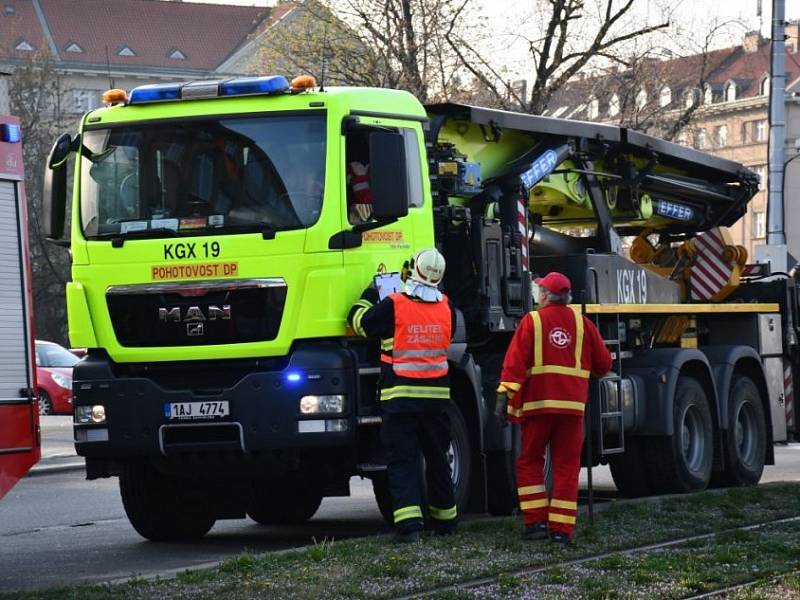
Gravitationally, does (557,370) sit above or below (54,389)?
above

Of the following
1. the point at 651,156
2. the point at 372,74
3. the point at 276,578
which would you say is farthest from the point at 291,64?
the point at 276,578

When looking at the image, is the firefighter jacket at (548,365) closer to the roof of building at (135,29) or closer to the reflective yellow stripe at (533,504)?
the reflective yellow stripe at (533,504)

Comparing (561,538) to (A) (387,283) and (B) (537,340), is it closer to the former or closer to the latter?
(B) (537,340)

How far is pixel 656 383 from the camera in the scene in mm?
14695

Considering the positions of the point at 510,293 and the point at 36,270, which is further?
the point at 36,270

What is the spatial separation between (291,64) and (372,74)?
270 centimetres

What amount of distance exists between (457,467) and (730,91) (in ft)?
299

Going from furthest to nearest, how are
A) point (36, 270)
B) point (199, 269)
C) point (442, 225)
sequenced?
point (36, 270) < point (442, 225) < point (199, 269)

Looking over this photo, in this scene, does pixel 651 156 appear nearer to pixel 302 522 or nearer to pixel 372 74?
pixel 302 522

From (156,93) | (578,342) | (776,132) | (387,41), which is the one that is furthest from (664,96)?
(578,342)

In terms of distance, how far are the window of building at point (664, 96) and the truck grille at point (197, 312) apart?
27.8 meters

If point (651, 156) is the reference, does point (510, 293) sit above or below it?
below

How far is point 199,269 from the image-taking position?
11.2m

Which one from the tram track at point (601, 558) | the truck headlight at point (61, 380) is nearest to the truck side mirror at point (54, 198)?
the tram track at point (601, 558)
